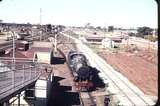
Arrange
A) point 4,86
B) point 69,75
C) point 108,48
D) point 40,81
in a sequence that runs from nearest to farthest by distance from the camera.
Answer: point 4,86 < point 40,81 < point 69,75 < point 108,48

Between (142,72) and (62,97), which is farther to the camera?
(142,72)

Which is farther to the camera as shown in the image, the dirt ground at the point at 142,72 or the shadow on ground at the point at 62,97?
the dirt ground at the point at 142,72

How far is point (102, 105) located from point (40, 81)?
368 cm

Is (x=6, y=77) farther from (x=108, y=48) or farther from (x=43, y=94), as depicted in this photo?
(x=108, y=48)

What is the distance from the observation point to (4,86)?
8227mm

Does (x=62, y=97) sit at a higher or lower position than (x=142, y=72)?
higher

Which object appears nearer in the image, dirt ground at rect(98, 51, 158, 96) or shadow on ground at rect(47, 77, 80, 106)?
shadow on ground at rect(47, 77, 80, 106)

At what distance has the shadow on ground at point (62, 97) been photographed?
645 inches

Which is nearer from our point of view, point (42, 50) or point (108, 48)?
point (42, 50)

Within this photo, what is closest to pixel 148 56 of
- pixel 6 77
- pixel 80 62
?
pixel 80 62

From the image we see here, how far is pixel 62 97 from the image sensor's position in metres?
17.8

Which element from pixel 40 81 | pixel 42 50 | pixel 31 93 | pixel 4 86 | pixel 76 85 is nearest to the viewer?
pixel 4 86

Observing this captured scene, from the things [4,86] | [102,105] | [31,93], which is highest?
[4,86]

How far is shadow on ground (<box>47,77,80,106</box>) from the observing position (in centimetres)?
1639
